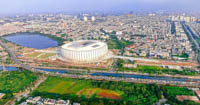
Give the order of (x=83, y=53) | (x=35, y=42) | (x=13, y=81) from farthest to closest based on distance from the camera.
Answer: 1. (x=35, y=42)
2. (x=83, y=53)
3. (x=13, y=81)

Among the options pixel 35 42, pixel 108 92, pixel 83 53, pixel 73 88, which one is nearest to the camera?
pixel 108 92

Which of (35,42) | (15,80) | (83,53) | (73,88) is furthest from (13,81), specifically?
(35,42)

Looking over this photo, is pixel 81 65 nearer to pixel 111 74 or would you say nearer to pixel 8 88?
pixel 111 74

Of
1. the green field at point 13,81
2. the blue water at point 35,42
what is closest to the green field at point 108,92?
the green field at point 13,81

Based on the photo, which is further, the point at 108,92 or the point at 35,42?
the point at 35,42

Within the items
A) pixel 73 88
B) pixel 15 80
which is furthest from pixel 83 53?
pixel 15 80

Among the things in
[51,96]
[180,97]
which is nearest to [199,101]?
[180,97]

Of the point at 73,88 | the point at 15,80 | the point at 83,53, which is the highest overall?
the point at 83,53

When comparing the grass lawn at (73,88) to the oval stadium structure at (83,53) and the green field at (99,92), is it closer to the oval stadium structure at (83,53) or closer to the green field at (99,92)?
the green field at (99,92)

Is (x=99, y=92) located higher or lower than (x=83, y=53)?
lower

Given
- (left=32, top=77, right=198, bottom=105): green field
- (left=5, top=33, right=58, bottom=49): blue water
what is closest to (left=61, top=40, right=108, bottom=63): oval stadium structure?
(left=32, top=77, right=198, bottom=105): green field

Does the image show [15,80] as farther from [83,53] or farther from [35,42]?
[35,42]
